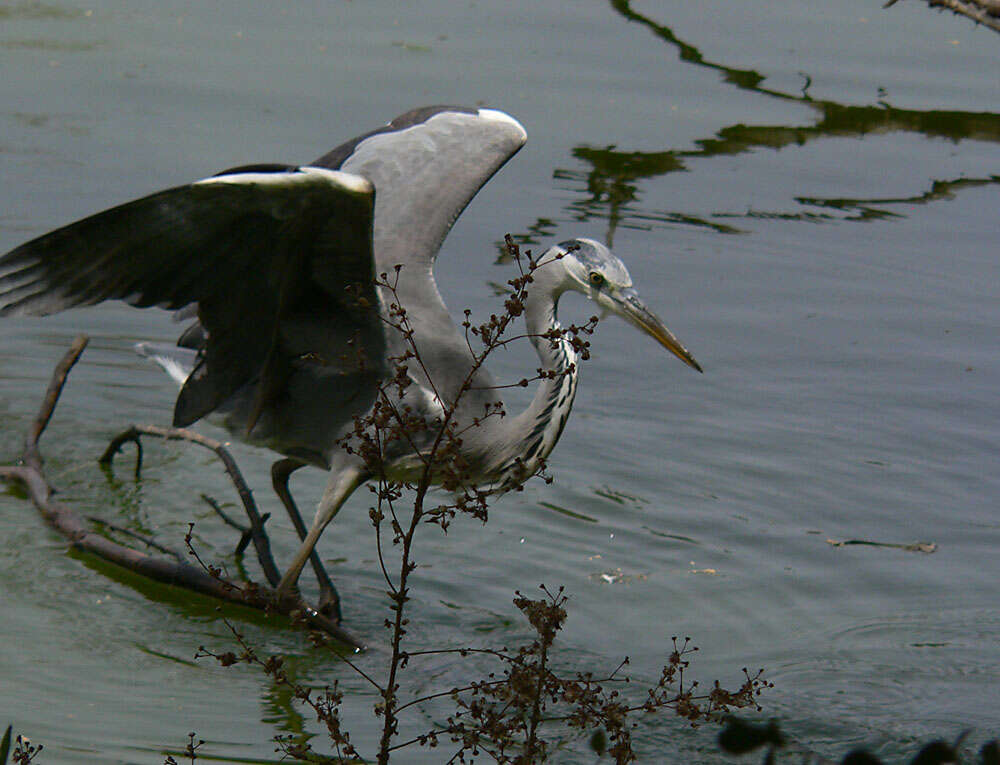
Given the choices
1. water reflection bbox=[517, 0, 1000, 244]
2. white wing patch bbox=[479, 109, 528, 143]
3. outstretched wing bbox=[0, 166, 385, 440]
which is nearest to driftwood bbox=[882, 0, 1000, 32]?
water reflection bbox=[517, 0, 1000, 244]

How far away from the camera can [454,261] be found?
777cm

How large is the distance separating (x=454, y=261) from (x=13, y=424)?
252 centimetres

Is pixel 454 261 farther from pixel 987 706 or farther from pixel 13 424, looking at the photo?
pixel 987 706

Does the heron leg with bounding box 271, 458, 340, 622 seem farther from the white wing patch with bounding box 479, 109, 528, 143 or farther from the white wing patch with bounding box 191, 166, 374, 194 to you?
the white wing patch with bounding box 479, 109, 528, 143

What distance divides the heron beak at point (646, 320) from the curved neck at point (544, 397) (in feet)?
0.69

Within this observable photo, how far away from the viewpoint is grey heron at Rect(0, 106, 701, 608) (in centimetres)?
419

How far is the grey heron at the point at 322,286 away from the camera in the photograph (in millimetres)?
4188

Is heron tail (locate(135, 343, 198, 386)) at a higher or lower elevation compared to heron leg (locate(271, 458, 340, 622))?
higher

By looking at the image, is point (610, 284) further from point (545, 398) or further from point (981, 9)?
point (981, 9)

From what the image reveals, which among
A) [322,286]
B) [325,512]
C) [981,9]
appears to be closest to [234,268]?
[322,286]

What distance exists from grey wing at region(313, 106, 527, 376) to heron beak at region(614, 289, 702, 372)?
554 millimetres

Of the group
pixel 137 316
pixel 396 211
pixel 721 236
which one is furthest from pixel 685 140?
pixel 396 211

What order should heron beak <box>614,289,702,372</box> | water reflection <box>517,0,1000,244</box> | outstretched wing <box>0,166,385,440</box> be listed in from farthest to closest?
water reflection <box>517,0,1000,244</box> < heron beak <box>614,289,702,372</box> < outstretched wing <box>0,166,385,440</box>

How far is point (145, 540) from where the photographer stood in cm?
482
